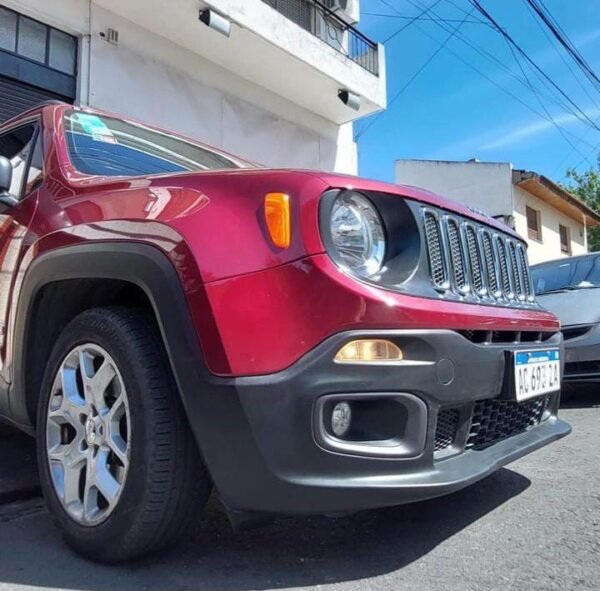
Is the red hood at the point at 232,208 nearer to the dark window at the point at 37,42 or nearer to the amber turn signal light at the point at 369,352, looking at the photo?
the amber turn signal light at the point at 369,352

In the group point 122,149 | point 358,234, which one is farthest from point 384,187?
point 122,149

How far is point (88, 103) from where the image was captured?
8.27 metres

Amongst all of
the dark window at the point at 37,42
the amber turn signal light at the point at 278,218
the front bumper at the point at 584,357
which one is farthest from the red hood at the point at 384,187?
the dark window at the point at 37,42

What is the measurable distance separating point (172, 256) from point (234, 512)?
808mm

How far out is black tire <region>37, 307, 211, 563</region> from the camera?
193 cm

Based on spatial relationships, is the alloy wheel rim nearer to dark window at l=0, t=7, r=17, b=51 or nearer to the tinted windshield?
the tinted windshield

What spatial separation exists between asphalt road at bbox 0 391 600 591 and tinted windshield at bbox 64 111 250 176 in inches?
60.7

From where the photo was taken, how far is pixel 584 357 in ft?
16.5

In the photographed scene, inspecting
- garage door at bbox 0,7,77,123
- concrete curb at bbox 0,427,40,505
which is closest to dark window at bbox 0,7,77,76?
garage door at bbox 0,7,77,123

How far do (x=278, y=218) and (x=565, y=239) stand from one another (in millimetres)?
23902

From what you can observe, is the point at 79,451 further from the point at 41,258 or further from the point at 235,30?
the point at 235,30

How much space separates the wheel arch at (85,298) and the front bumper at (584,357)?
3.95m

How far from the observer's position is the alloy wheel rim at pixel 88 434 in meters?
2.08

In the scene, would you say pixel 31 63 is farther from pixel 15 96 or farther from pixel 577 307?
pixel 577 307
